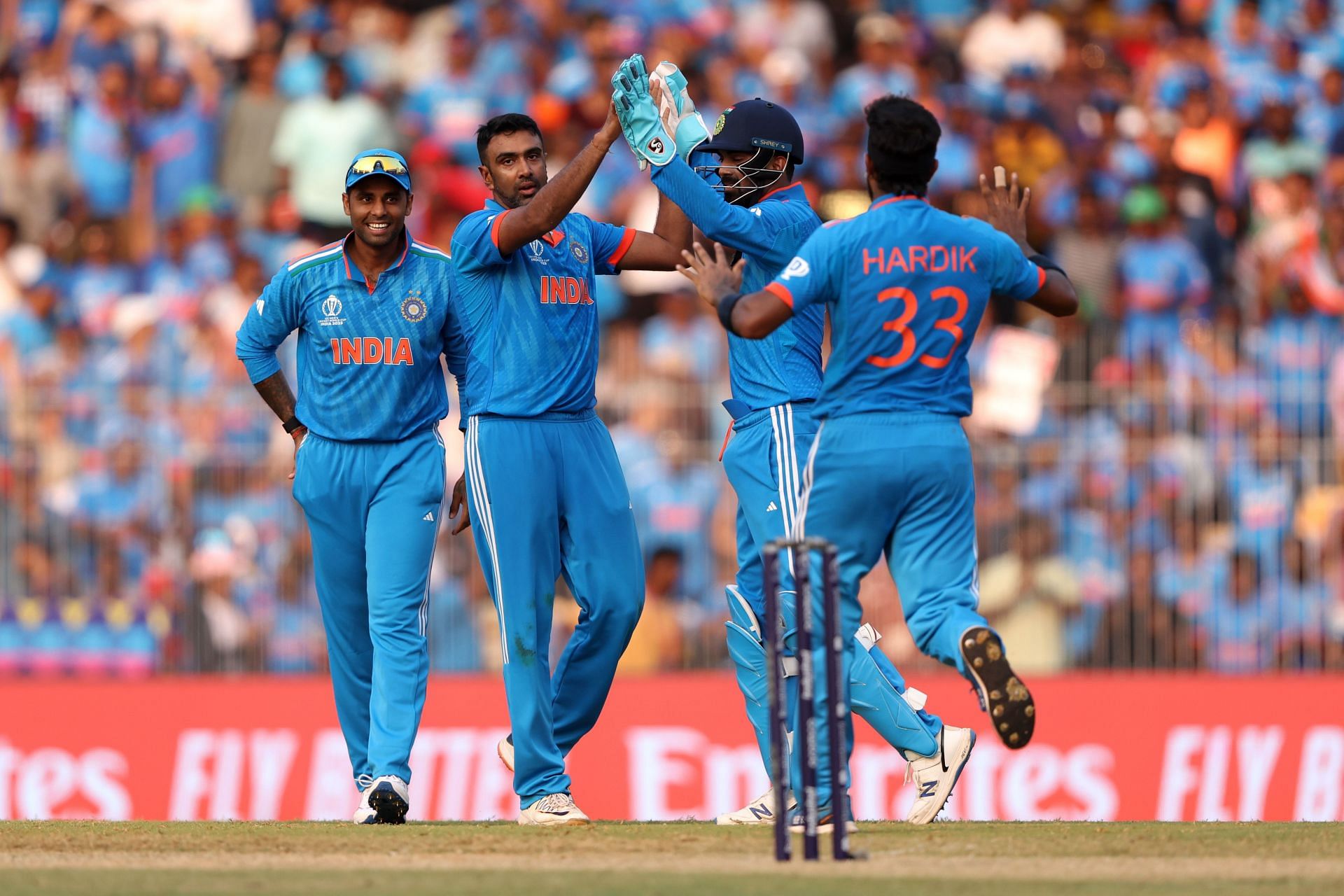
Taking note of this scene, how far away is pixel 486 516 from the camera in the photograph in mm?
9109

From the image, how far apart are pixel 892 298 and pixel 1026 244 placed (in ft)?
2.66

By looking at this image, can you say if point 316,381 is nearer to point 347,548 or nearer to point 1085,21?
point 347,548

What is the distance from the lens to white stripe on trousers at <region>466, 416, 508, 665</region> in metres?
9.09

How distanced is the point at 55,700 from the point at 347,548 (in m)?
5.34

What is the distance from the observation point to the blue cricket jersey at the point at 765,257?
863cm

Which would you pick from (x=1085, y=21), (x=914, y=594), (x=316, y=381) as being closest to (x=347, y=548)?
(x=316, y=381)

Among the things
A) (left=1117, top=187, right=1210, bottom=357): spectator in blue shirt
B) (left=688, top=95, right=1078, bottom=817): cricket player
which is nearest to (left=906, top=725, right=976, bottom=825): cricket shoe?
(left=688, top=95, right=1078, bottom=817): cricket player

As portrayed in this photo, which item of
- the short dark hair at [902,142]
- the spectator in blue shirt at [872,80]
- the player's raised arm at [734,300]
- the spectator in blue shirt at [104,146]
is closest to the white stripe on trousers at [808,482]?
the player's raised arm at [734,300]

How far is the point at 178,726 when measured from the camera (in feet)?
46.8

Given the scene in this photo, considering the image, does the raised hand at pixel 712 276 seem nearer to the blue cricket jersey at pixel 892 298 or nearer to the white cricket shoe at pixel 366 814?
the blue cricket jersey at pixel 892 298

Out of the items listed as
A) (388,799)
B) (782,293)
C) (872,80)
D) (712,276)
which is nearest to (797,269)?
(782,293)

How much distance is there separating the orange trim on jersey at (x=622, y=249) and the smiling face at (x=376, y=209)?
895 millimetres

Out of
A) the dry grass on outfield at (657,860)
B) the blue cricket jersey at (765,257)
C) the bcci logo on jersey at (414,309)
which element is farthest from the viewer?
the bcci logo on jersey at (414,309)

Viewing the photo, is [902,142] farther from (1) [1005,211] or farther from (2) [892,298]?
(1) [1005,211]
